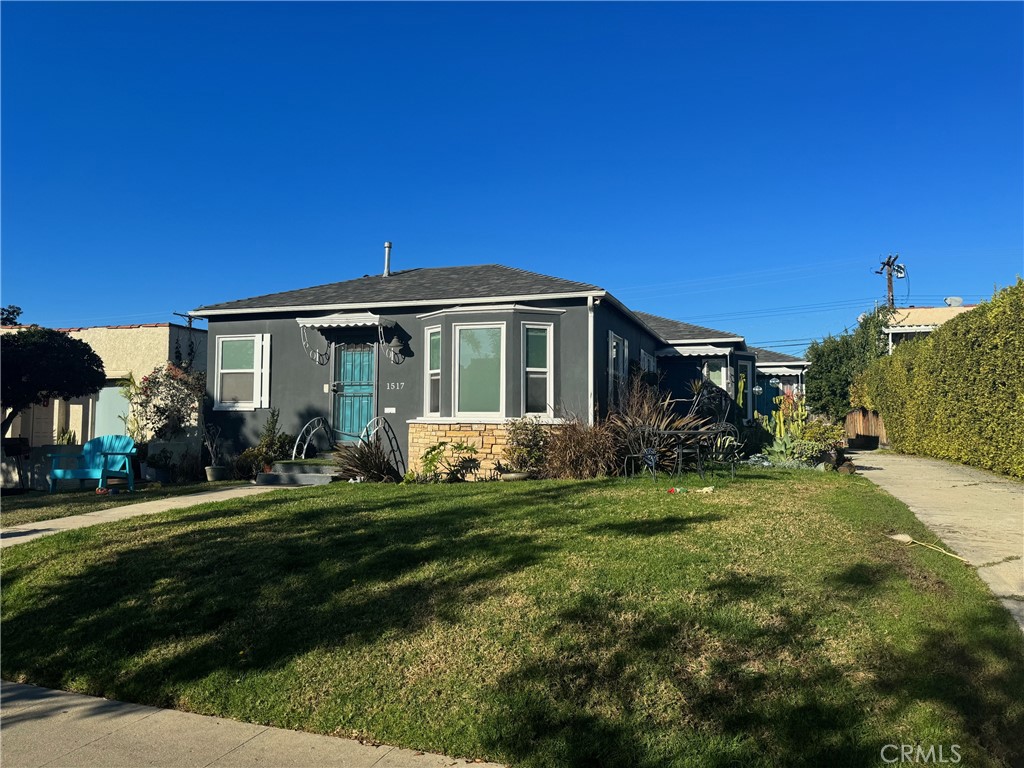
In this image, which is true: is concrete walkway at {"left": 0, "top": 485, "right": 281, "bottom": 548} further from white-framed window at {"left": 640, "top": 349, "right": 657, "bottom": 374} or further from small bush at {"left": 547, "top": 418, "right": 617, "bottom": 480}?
white-framed window at {"left": 640, "top": 349, "right": 657, "bottom": 374}

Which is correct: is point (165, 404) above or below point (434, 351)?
below

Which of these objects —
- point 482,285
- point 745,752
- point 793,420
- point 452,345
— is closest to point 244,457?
point 452,345

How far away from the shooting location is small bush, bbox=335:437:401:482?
11.4m

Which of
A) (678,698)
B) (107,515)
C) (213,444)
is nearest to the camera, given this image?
(678,698)

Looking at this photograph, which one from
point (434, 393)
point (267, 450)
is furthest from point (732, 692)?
point (267, 450)

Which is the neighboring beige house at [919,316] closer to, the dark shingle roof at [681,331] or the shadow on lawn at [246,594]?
the dark shingle roof at [681,331]

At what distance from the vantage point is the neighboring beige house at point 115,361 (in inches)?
788

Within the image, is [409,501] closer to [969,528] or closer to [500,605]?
[500,605]

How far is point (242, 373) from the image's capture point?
50.6ft

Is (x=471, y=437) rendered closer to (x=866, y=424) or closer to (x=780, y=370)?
(x=866, y=424)

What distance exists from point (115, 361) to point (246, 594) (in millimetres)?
18019

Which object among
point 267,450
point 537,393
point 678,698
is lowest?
point 678,698

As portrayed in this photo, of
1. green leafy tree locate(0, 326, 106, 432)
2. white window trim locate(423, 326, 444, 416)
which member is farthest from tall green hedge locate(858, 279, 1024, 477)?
green leafy tree locate(0, 326, 106, 432)

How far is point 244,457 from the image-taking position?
1366cm
